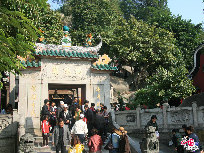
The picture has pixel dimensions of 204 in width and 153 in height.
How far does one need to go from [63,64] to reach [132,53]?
44.2 feet

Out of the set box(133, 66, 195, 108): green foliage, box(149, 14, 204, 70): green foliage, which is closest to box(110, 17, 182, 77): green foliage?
box(149, 14, 204, 70): green foliage

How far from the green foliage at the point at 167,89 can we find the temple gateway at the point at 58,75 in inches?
204

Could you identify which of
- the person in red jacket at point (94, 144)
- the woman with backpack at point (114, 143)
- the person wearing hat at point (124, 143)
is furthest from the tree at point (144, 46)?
the person wearing hat at point (124, 143)

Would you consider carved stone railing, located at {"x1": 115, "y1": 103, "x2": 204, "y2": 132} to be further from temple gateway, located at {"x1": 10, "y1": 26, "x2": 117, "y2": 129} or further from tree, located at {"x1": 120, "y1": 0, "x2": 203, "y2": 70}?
tree, located at {"x1": 120, "y1": 0, "x2": 203, "y2": 70}

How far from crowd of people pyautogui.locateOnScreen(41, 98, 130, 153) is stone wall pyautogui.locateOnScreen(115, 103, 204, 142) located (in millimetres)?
1607

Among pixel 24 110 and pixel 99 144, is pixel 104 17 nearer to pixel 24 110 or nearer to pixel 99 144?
pixel 24 110

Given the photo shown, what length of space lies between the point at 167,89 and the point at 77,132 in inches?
463

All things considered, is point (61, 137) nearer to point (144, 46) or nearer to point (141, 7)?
point (144, 46)

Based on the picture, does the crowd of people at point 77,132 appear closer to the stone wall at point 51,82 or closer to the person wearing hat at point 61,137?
the person wearing hat at point 61,137

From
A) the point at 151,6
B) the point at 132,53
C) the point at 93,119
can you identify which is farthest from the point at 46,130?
the point at 151,6

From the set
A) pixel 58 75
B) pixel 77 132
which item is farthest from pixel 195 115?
pixel 58 75

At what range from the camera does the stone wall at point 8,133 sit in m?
13.1

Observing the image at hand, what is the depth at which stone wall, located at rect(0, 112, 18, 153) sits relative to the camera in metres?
13.1

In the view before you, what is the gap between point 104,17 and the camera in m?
37.5
